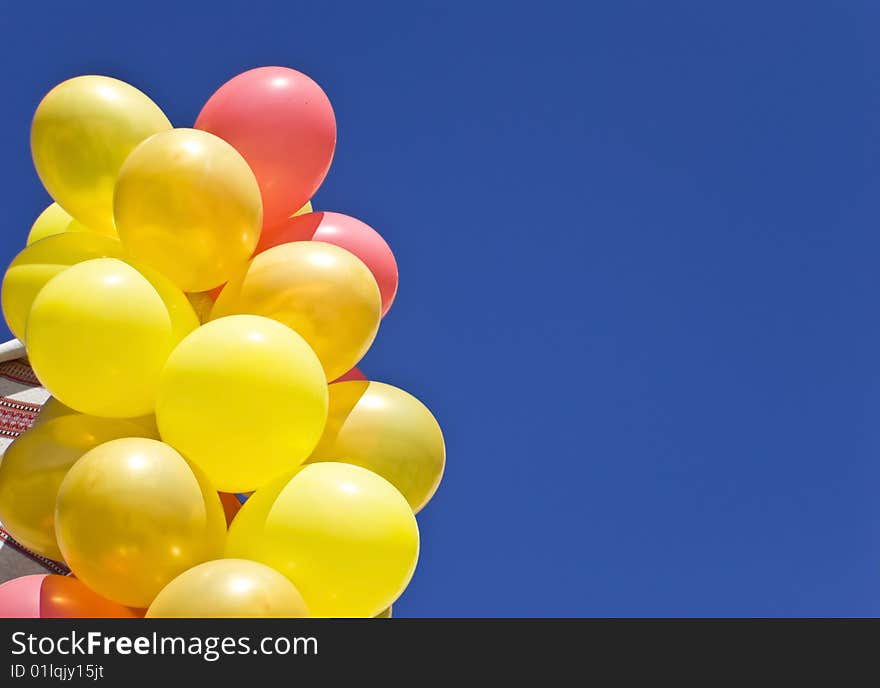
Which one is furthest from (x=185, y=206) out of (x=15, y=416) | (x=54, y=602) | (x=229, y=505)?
(x=15, y=416)

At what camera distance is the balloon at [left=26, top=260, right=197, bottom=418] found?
2.87 meters

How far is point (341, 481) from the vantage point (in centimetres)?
276

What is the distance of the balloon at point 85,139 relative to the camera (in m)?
3.40

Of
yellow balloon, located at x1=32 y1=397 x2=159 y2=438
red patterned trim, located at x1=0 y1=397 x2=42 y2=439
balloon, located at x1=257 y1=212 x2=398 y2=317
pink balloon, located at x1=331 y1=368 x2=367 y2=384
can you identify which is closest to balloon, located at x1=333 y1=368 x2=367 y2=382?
pink balloon, located at x1=331 y1=368 x2=367 y2=384

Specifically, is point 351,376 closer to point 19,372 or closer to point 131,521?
point 131,521

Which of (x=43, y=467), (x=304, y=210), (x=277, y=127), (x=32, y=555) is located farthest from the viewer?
(x=32, y=555)

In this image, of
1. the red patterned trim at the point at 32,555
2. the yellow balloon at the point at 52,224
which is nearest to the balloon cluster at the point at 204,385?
the yellow balloon at the point at 52,224

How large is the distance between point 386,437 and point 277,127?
49.1 inches

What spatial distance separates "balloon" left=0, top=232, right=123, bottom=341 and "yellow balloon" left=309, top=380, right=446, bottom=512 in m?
Answer: 0.99

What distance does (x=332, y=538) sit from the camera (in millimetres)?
2641

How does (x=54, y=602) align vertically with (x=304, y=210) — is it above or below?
below

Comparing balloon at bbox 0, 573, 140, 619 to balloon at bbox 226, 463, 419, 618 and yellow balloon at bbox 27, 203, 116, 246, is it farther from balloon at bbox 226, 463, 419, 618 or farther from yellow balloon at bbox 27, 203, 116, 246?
yellow balloon at bbox 27, 203, 116, 246

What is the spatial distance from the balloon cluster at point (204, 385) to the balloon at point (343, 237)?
1 centimetres
